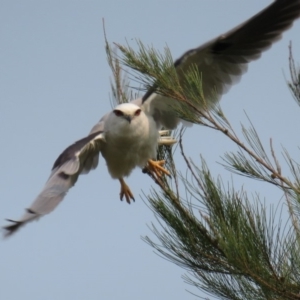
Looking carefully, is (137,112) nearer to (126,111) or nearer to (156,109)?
(126,111)

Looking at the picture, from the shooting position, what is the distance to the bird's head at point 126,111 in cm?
366

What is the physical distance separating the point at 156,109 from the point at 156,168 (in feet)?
2.20

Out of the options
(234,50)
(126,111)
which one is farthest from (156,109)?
(234,50)

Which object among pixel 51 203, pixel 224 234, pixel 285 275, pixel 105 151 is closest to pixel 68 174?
pixel 51 203

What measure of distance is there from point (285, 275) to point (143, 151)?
162cm

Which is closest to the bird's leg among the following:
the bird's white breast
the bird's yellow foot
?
the bird's white breast

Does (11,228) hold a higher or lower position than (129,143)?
lower

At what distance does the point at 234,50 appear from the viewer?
3.75 m

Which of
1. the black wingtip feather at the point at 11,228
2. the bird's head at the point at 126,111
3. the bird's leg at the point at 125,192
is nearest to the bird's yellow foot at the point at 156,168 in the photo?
the bird's head at the point at 126,111

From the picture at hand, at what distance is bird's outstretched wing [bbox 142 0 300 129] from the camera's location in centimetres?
341

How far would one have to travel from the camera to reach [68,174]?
3.21 meters

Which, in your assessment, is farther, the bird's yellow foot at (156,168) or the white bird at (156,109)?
the white bird at (156,109)

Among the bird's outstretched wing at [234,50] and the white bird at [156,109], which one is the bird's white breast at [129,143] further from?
the bird's outstretched wing at [234,50]

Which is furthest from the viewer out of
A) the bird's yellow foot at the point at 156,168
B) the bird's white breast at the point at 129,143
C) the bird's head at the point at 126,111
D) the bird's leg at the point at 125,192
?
the bird's leg at the point at 125,192
